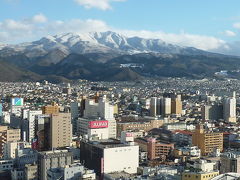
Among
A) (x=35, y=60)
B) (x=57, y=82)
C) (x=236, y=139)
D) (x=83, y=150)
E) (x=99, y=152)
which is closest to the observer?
(x=99, y=152)

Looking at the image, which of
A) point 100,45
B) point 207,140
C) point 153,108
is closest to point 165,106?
point 153,108

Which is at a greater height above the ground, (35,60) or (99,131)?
(35,60)

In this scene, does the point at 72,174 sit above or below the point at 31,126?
Result: below

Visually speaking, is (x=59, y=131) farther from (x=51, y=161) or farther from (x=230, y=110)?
(x=230, y=110)

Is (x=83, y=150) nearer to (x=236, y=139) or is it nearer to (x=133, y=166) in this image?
(x=133, y=166)

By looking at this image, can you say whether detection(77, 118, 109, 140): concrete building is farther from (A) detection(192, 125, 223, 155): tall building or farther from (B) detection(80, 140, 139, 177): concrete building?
(A) detection(192, 125, 223, 155): tall building

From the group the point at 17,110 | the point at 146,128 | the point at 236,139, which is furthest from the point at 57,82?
the point at 236,139

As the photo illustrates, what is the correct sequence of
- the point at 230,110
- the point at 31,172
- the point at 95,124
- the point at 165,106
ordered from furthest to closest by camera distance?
the point at 165,106, the point at 230,110, the point at 95,124, the point at 31,172

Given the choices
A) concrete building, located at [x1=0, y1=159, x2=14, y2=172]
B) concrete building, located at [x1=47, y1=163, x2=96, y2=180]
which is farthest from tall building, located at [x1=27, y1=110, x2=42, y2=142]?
concrete building, located at [x1=47, y1=163, x2=96, y2=180]
